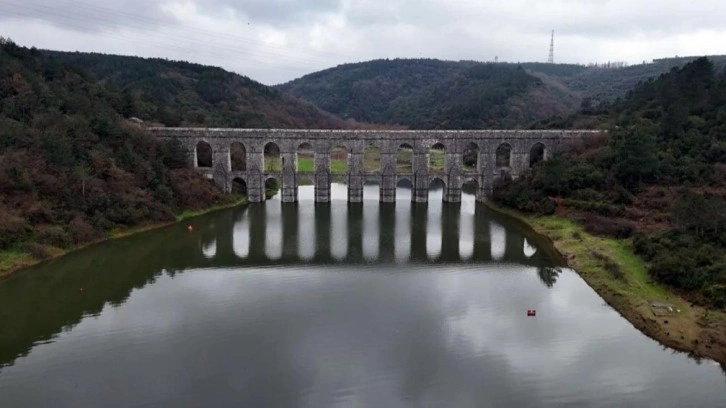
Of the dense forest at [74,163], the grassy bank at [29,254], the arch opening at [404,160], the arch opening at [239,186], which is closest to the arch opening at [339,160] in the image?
the arch opening at [404,160]

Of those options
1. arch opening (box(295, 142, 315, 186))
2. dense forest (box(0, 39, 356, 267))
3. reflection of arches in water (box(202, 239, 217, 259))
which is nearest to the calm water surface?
reflection of arches in water (box(202, 239, 217, 259))

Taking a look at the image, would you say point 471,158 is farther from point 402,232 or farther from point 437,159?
point 402,232

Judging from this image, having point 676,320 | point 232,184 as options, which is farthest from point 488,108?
point 676,320

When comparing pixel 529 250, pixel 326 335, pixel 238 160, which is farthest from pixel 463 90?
pixel 326 335

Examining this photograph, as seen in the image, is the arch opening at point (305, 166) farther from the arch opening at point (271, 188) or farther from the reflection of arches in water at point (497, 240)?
the reflection of arches in water at point (497, 240)

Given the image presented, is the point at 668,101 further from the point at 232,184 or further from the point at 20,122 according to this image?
the point at 20,122

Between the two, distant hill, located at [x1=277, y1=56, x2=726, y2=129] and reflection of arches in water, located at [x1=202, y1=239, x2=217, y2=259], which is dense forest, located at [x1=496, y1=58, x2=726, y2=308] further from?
distant hill, located at [x1=277, y1=56, x2=726, y2=129]
